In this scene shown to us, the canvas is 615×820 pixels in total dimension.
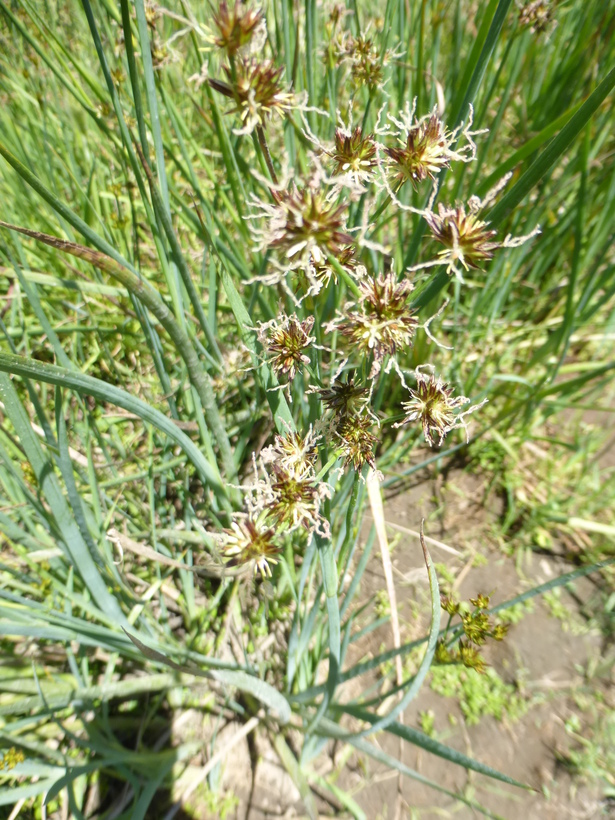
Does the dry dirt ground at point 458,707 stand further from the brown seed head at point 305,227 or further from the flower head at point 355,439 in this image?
the brown seed head at point 305,227

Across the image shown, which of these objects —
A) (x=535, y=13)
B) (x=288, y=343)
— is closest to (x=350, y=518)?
(x=288, y=343)

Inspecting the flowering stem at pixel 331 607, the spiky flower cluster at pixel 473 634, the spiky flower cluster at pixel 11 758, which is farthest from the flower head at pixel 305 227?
the spiky flower cluster at pixel 11 758

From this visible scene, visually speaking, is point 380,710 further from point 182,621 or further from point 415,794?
point 182,621

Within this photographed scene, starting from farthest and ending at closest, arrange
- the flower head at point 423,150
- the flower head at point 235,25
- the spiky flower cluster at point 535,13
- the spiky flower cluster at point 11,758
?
1. the spiky flower cluster at point 535,13
2. the spiky flower cluster at point 11,758
3. the flower head at point 423,150
4. the flower head at point 235,25

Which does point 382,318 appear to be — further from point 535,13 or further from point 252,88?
point 535,13

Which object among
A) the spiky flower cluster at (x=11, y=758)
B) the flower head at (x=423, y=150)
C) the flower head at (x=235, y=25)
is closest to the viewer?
the flower head at (x=235, y=25)

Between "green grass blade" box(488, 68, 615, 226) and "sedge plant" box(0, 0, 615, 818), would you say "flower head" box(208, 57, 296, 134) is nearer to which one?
"sedge plant" box(0, 0, 615, 818)
